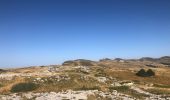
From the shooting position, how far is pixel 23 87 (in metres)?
58.4

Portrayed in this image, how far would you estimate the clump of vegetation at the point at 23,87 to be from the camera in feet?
188

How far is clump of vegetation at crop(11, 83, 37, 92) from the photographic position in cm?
5728

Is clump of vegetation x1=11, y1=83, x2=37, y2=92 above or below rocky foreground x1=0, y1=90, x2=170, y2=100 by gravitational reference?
above

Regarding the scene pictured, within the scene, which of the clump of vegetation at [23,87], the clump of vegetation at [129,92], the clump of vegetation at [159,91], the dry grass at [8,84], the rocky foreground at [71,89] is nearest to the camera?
the rocky foreground at [71,89]

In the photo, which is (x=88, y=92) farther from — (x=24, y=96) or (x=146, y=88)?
(x=146, y=88)

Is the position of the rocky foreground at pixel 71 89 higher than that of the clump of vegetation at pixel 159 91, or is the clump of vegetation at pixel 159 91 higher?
the rocky foreground at pixel 71 89

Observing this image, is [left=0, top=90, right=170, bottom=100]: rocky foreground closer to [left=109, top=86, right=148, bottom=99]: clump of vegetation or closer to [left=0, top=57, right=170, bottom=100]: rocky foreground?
[left=0, top=57, right=170, bottom=100]: rocky foreground

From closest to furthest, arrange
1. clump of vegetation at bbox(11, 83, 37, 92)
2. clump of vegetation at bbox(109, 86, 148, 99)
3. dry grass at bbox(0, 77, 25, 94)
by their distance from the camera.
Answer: clump of vegetation at bbox(109, 86, 148, 99), dry grass at bbox(0, 77, 25, 94), clump of vegetation at bbox(11, 83, 37, 92)

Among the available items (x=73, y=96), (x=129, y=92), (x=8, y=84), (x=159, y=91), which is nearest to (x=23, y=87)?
(x=8, y=84)

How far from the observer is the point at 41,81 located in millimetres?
63094

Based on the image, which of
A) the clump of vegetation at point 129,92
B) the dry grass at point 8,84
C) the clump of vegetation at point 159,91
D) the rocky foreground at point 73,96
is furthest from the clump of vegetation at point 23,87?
the clump of vegetation at point 159,91

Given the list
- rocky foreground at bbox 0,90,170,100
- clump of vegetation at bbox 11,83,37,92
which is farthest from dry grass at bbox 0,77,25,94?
rocky foreground at bbox 0,90,170,100

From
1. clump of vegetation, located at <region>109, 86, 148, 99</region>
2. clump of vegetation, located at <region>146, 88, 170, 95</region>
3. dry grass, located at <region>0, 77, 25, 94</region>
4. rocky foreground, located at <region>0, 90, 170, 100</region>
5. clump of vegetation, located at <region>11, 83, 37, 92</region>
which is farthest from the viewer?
clump of vegetation, located at <region>11, 83, 37, 92</region>

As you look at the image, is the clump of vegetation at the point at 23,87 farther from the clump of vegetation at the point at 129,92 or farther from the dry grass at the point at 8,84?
the clump of vegetation at the point at 129,92
